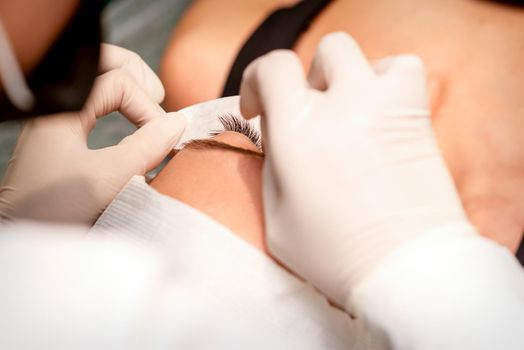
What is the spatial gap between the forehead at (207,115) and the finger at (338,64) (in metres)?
0.20

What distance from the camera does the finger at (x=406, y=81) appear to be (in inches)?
24.7

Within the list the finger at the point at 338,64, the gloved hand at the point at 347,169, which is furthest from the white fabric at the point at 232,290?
the finger at the point at 338,64

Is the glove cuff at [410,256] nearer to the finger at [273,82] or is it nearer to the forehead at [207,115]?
the finger at [273,82]

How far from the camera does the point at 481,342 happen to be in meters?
0.51

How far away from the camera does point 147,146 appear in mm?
746

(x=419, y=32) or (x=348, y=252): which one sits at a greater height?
(x=419, y=32)

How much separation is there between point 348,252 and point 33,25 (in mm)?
390

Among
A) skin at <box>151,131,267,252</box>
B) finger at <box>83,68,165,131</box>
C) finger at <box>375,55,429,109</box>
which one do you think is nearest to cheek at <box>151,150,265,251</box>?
skin at <box>151,131,267,252</box>

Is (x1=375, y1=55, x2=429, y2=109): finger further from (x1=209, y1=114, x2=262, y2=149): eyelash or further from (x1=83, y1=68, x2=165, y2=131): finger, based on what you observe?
(x1=83, y1=68, x2=165, y2=131): finger

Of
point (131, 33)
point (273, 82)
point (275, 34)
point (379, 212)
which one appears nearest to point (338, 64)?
point (273, 82)

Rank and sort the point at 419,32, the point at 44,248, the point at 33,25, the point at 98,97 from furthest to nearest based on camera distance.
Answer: the point at 419,32, the point at 98,97, the point at 44,248, the point at 33,25

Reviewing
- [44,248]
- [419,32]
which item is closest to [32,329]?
[44,248]

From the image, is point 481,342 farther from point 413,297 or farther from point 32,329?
point 32,329

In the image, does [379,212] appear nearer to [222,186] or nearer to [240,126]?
[222,186]
